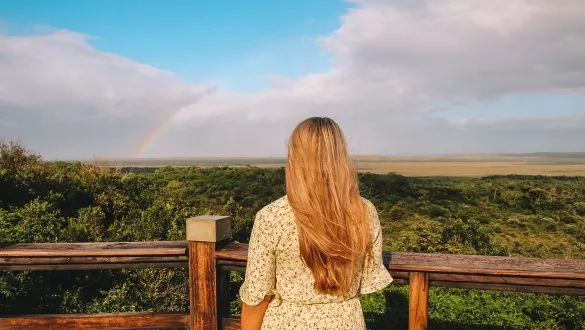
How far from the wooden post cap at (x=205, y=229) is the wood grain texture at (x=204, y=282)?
44mm

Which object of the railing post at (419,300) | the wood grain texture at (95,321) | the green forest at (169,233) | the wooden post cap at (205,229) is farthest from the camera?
the green forest at (169,233)

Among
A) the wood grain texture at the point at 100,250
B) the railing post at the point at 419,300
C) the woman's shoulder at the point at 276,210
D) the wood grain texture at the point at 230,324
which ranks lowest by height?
the wood grain texture at the point at 230,324

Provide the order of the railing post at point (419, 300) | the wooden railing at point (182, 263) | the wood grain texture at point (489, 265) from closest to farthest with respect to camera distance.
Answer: the wood grain texture at point (489, 265)
the railing post at point (419, 300)
the wooden railing at point (182, 263)

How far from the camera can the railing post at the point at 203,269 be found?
9.39ft

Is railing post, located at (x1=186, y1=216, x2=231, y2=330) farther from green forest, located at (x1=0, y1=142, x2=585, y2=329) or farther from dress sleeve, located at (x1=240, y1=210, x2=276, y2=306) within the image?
green forest, located at (x1=0, y1=142, x2=585, y2=329)

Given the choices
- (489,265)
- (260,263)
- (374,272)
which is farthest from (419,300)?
(260,263)

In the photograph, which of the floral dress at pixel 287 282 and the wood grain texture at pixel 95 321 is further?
the wood grain texture at pixel 95 321

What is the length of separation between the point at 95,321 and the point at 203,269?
87 cm

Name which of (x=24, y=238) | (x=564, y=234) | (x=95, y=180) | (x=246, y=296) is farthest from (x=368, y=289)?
(x=564, y=234)

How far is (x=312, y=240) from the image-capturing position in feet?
5.73

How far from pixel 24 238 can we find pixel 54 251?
474 cm

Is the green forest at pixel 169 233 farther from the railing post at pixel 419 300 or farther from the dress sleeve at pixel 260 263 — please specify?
the railing post at pixel 419 300

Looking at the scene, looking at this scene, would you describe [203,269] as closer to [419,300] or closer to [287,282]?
[287,282]

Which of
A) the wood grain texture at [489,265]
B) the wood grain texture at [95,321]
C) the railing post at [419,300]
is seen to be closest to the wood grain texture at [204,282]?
the wood grain texture at [95,321]
